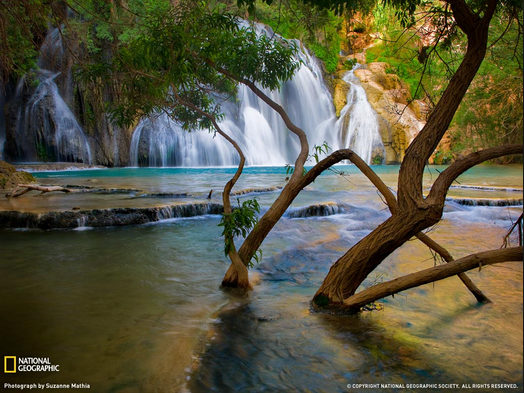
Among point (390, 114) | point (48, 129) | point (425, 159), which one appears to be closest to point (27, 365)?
point (425, 159)

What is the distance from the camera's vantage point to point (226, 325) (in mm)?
3938

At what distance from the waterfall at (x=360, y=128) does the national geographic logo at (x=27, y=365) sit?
96.6 feet

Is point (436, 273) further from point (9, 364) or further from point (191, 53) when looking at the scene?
point (191, 53)

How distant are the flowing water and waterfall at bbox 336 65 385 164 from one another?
2512 centimetres

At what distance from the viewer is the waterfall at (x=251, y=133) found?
26078mm

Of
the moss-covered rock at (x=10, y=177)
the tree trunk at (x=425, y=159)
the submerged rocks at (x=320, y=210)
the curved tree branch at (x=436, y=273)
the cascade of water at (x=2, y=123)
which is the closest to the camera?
the curved tree branch at (x=436, y=273)

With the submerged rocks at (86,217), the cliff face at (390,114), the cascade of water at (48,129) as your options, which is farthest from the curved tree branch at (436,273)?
the cliff face at (390,114)

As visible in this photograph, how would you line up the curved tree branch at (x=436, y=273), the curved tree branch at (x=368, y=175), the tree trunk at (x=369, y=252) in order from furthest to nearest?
the curved tree branch at (x=368, y=175)
the tree trunk at (x=369, y=252)
the curved tree branch at (x=436, y=273)

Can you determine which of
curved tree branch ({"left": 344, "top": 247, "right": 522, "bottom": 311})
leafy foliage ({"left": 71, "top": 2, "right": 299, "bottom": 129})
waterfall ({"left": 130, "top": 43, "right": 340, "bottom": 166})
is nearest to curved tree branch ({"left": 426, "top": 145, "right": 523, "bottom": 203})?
curved tree branch ({"left": 344, "top": 247, "right": 522, "bottom": 311})

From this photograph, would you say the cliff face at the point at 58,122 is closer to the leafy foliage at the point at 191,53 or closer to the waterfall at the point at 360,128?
the waterfall at the point at 360,128

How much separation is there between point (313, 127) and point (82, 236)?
2614cm

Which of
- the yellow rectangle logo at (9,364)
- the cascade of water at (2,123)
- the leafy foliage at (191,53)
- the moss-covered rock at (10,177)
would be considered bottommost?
the yellow rectangle logo at (9,364)

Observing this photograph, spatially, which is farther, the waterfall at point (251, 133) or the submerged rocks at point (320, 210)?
the waterfall at point (251, 133)

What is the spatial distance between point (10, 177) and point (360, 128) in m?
24.7
